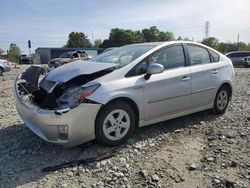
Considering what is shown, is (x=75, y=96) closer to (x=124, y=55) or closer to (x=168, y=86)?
(x=124, y=55)

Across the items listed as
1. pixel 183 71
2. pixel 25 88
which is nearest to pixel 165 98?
pixel 183 71

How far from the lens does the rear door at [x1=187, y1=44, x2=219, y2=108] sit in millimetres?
4984

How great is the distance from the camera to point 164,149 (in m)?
4.05

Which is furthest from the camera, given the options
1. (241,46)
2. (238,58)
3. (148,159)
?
(241,46)

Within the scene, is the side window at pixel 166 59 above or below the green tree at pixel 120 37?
below

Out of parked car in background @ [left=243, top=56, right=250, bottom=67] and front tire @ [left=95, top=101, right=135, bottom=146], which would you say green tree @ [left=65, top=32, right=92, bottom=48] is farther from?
front tire @ [left=95, top=101, right=135, bottom=146]

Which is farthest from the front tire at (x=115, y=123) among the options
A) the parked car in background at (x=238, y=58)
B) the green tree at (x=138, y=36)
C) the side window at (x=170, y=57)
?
the green tree at (x=138, y=36)

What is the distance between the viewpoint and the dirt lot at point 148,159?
10.5ft

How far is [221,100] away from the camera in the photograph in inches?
223

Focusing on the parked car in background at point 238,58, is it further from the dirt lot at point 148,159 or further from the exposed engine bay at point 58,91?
the exposed engine bay at point 58,91

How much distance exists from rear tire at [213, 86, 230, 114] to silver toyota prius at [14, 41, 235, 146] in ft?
0.44

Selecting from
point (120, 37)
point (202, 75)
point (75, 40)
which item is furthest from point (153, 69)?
point (75, 40)

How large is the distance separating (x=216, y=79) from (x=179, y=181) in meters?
2.81

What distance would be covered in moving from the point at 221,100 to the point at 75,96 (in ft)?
10.8
